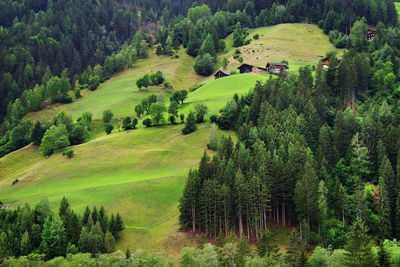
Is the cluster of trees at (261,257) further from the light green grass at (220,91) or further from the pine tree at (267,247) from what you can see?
the light green grass at (220,91)

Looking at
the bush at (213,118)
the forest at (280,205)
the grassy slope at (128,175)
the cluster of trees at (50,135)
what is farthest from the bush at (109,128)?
the forest at (280,205)

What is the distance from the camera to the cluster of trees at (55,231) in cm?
8238

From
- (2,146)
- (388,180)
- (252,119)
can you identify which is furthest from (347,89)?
(2,146)

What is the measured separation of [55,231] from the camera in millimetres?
84312

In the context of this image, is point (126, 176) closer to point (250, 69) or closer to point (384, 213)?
point (384, 213)

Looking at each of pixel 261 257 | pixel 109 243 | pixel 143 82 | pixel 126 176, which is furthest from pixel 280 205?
pixel 143 82

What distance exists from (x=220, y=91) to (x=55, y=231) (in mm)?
92466

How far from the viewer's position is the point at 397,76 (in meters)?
132

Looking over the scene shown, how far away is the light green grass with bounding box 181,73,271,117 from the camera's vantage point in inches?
5909

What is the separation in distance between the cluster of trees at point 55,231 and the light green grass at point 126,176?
4918 mm

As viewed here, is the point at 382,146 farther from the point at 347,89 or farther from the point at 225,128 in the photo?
the point at 225,128

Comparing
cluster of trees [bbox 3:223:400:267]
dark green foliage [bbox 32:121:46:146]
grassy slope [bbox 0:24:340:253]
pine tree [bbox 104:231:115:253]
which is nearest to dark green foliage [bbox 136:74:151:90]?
grassy slope [bbox 0:24:340:253]

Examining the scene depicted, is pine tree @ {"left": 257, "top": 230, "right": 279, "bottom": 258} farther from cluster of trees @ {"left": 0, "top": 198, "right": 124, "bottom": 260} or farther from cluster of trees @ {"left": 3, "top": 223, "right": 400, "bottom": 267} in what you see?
cluster of trees @ {"left": 0, "top": 198, "right": 124, "bottom": 260}

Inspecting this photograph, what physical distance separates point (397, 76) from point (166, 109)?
220 feet
